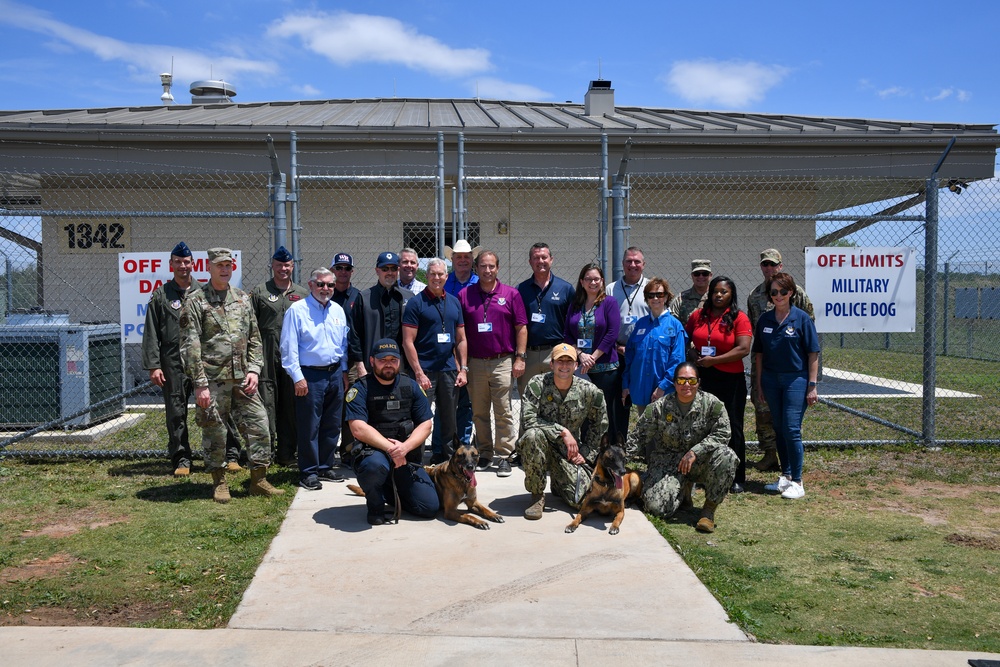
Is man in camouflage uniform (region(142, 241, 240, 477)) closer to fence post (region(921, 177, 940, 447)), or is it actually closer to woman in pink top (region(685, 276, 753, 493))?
woman in pink top (region(685, 276, 753, 493))

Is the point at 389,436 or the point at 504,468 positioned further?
the point at 504,468

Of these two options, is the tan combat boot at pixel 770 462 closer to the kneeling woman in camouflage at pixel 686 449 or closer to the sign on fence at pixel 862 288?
the sign on fence at pixel 862 288

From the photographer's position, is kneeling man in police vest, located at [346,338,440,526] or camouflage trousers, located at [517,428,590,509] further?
camouflage trousers, located at [517,428,590,509]

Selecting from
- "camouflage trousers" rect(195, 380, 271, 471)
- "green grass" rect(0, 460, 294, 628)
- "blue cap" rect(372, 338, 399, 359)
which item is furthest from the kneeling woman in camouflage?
"camouflage trousers" rect(195, 380, 271, 471)

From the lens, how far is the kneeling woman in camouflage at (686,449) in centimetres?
529

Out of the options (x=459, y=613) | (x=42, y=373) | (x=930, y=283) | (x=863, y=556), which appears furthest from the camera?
(x=42, y=373)

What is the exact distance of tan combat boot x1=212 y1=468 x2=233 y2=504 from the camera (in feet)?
19.1

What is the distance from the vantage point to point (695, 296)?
6.77 meters

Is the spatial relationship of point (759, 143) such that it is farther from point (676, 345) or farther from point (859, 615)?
point (859, 615)

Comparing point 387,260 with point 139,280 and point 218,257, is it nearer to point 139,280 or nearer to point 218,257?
point 218,257

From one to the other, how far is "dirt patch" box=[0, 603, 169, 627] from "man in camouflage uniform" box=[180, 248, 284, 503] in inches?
75.7

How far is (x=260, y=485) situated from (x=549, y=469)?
2.21 m

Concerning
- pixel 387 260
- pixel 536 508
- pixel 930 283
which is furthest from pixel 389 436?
pixel 930 283

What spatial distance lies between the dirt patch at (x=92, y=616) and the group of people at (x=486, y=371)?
1.61 metres
